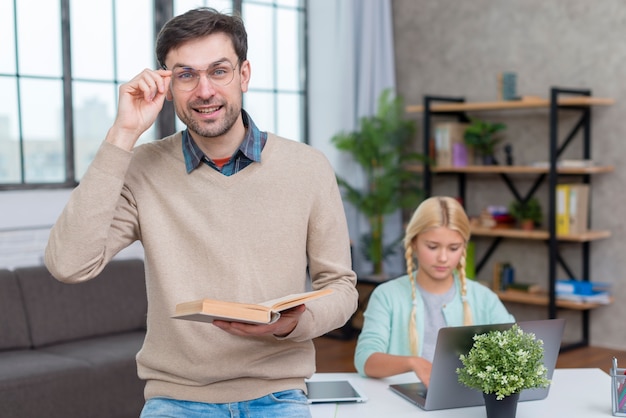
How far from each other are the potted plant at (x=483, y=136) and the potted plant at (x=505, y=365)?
3.74 meters

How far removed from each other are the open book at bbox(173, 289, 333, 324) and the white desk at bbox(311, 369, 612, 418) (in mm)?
566

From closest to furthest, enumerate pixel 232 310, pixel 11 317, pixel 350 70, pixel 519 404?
pixel 232 310 → pixel 519 404 → pixel 11 317 → pixel 350 70

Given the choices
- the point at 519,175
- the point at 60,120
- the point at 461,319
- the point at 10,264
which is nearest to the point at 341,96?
the point at 519,175

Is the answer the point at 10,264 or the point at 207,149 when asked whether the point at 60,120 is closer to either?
the point at 10,264

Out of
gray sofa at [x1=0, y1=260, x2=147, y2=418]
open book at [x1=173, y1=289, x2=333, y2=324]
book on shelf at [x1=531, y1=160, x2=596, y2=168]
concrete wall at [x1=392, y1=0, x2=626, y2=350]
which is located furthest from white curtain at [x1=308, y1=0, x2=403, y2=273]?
open book at [x1=173, y1=289, x2=333, y2=324]

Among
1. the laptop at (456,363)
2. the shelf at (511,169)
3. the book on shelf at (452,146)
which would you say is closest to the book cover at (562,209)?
the shelf at (511,169)

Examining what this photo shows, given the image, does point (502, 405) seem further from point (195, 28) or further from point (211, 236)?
point (195, 28)

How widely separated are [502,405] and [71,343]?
260 cm

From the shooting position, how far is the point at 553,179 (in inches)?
199

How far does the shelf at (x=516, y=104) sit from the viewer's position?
503 cm

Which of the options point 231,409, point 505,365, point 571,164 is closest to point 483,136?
point 571,164

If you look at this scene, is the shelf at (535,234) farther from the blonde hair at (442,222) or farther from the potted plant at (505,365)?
the potted plant at (505,365)

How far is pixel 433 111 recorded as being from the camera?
5809 mm

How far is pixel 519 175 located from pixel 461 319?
10.6ft
